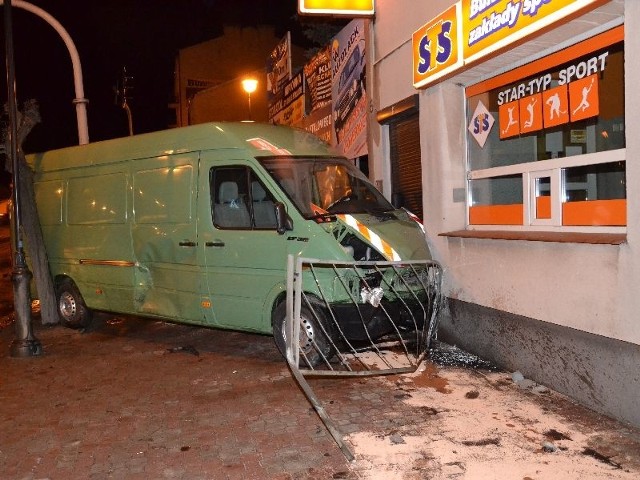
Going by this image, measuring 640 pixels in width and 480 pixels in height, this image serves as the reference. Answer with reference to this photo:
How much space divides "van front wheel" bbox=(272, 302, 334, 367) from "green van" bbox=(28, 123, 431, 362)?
4 centimetres

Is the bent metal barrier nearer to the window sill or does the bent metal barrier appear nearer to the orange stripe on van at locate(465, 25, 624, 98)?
the window sill

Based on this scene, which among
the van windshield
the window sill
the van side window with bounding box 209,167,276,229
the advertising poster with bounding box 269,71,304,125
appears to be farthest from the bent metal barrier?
the advertising poster with bounding box 269,71,304,125

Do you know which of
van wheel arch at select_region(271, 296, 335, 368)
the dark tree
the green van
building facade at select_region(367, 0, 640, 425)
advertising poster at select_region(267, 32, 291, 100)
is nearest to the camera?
building facade at select_region(367, 0, 640, 425)

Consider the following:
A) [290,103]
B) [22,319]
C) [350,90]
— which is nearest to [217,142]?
[22,319]

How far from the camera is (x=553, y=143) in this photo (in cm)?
626

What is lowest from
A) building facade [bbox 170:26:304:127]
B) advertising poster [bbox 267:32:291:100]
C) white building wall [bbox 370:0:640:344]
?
white building wall [bbox 370:0:640:344]

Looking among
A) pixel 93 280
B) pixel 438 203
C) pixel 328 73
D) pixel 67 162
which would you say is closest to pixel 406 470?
pixel 438 203

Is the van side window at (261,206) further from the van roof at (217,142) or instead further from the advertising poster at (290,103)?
the advertising poster at (290,103)

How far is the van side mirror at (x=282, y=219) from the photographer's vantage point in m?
6.39

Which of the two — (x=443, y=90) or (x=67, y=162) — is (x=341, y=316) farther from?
(x=67, y=162)

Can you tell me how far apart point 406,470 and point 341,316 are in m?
2.25

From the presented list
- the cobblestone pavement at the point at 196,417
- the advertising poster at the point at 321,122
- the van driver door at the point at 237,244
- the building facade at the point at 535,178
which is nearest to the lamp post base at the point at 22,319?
the cobblestone pavement at the point at 196,417

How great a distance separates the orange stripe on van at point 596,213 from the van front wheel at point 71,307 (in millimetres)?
6624

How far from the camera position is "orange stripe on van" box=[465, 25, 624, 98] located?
521 centimetres
